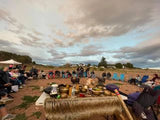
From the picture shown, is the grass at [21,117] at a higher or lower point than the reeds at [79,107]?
lower

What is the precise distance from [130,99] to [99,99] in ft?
4.12

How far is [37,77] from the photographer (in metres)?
10.2

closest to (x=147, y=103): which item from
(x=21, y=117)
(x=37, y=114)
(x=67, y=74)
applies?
(x=37, y=114)

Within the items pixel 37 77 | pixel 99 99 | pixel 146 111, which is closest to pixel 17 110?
pixel 99 99

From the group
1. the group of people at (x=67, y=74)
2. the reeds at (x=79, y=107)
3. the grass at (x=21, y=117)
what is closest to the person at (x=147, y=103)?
the reeds at (x=79, y=107)

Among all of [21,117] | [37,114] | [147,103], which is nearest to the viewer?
[147,103]

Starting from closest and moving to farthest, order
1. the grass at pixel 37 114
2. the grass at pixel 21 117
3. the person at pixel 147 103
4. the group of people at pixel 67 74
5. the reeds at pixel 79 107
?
the reeds at pixel 79 107 → the person at pixel 147 103 → the grass at pixel 21 117 → the grass at pixel 37 114 → the group of people at pixel 67 74

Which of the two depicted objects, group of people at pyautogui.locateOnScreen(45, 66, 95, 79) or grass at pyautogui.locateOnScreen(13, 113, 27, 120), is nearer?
grass at pyautogui.locateOnScreen(13, 113, 27, 120)

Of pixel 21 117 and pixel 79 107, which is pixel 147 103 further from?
pixel 21 117

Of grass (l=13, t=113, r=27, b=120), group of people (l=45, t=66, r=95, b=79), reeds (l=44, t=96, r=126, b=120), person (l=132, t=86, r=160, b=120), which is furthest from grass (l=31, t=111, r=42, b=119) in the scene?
group of people (l=45, t=66, r=95, b=79)

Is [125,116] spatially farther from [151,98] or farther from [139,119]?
[151,98]

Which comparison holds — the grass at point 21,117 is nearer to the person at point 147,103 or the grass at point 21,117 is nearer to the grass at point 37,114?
the grass at point 37,114

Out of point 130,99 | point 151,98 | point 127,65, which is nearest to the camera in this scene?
point 151,98

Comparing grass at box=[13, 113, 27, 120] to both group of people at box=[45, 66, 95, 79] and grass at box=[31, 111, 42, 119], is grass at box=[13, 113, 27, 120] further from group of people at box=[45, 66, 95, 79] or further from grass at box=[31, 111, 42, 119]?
group of people at box=[45, 66, 95, 79]
